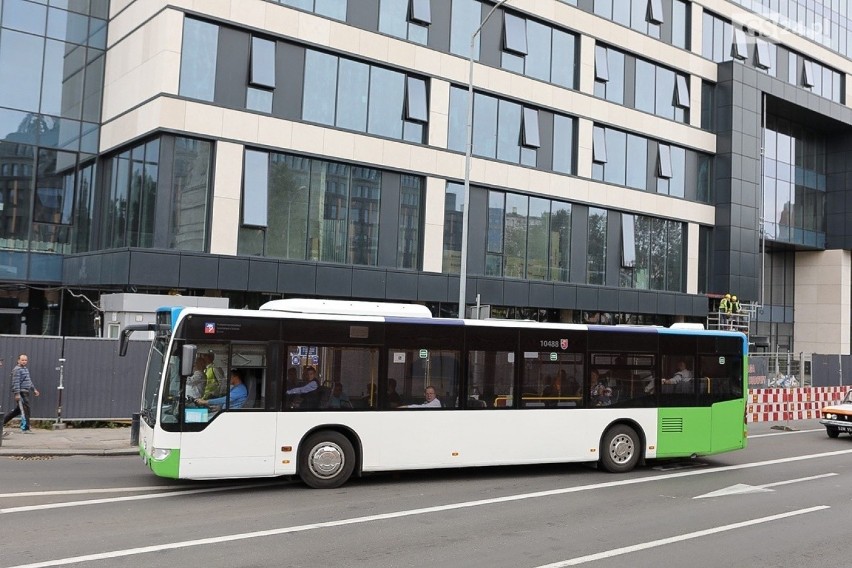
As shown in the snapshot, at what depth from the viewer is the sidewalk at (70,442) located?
49.7ft

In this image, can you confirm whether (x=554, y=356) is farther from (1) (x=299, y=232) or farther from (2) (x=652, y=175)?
(2) (x=652, y=175)

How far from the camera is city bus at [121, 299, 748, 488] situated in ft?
37.4

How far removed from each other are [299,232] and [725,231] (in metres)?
22.5

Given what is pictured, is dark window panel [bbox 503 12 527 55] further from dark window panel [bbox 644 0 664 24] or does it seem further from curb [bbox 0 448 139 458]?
curb [bbox 0 448 139 458]

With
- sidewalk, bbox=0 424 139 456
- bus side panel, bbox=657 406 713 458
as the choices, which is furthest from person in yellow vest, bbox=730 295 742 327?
sidewalk, bbox=0 424 139 456

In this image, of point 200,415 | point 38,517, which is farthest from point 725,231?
point 38,517

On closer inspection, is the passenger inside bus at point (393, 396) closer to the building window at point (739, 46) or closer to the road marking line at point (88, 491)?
the road marking line at point (88, 491)

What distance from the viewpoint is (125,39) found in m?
25.1

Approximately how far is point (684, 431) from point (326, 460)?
710 cm

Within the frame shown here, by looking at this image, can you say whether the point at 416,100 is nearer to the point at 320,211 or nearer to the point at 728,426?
the point at 320,211

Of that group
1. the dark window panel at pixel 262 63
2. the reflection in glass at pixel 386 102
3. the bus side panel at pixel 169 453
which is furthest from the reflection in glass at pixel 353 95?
the bus side panel at pixel 169 453

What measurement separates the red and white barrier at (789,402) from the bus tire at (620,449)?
11909mm

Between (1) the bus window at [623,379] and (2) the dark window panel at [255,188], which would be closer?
(1) the bus window at [623,379]

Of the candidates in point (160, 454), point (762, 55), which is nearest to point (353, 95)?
point (160, 454)
